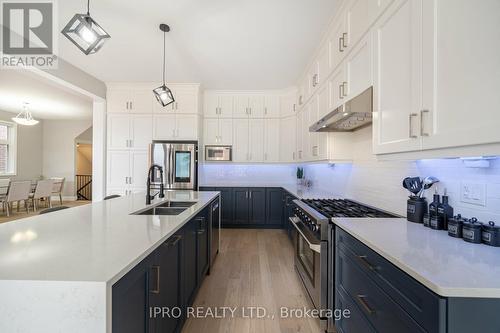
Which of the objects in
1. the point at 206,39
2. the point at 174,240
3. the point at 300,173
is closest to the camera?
the point at 174,240

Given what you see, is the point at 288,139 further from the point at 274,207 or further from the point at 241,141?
the point at 274,207

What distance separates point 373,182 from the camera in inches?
88.0

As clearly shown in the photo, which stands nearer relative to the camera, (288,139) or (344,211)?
(344,211)

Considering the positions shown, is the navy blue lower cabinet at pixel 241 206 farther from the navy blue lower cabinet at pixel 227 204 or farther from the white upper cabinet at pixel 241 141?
the white upper cabinet at pixel 241 141

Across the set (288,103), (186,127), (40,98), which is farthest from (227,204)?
(40,98)

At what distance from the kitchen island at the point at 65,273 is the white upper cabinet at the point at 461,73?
142 cm

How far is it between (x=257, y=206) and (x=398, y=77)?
368cm

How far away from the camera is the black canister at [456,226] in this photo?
120 centimetres

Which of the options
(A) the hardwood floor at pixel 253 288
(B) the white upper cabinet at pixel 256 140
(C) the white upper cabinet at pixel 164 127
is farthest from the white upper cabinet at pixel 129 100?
(A) the hardwood floor at pixel 253 288

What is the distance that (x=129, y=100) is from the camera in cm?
457

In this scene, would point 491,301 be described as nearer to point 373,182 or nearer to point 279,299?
point 373,182

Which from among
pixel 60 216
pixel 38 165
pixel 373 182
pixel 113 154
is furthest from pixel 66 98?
pixel 373 182

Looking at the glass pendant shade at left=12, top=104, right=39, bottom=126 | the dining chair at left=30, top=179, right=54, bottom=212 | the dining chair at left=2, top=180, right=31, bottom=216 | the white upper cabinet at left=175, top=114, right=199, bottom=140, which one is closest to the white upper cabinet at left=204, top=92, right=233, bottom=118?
the white upper cabinet at left=175, top=114, right=199, bottom=140

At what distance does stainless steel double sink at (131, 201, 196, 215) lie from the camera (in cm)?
219
